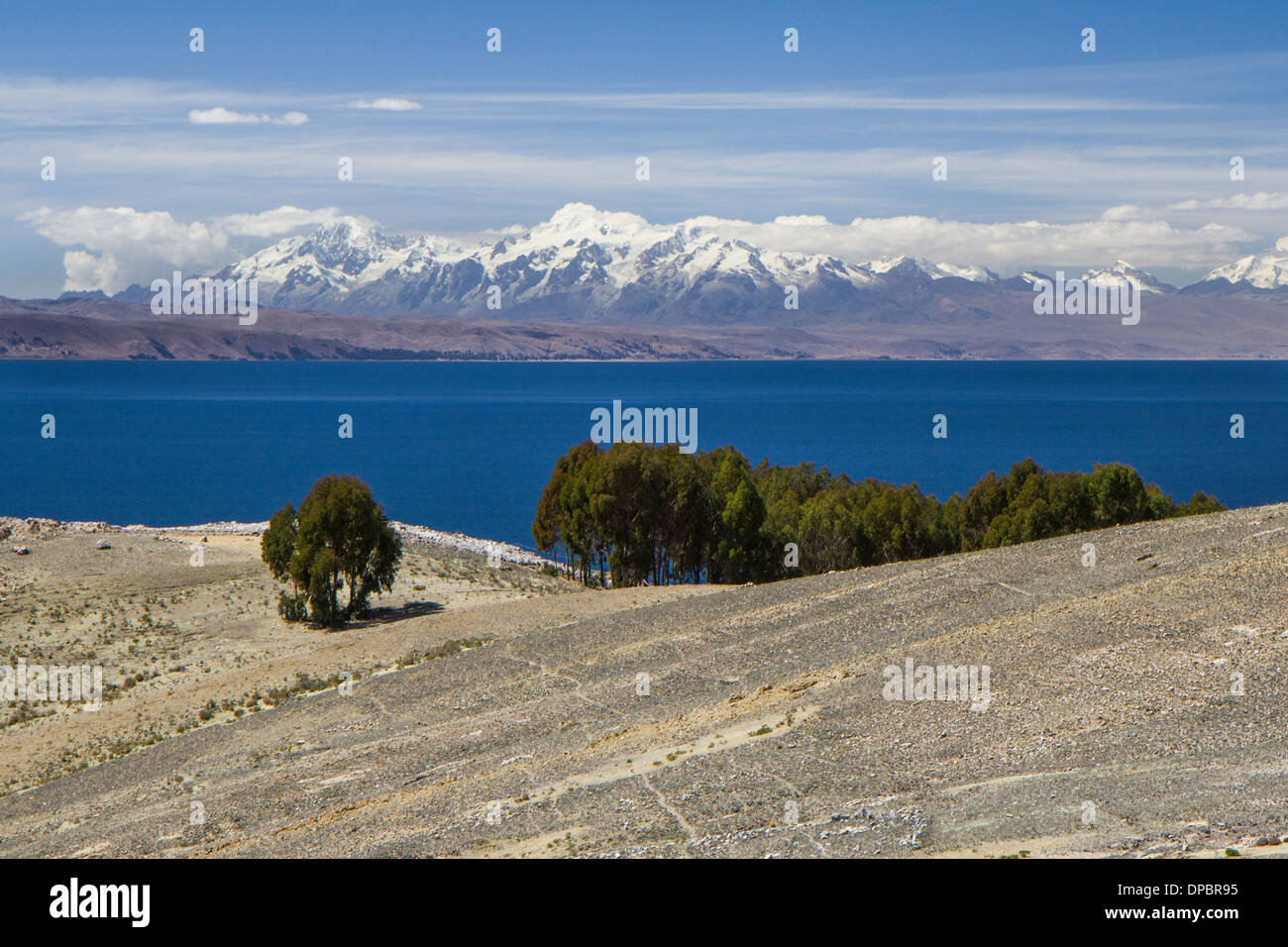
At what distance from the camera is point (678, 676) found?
83.9ft

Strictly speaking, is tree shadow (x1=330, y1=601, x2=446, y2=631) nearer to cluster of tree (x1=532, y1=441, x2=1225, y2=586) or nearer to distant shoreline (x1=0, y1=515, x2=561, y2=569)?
cluster of tree (x1=532, y1=441, x2=1225, y2=586)

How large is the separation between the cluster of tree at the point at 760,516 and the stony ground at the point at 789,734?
15.0 m

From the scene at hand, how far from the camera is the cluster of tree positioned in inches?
1907

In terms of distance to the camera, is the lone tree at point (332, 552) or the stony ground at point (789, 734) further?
the lone tree at point (332, 552)

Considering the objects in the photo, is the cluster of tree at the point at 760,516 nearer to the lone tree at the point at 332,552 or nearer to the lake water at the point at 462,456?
the lone tree at the point at 332,552

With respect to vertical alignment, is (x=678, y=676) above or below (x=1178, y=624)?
below

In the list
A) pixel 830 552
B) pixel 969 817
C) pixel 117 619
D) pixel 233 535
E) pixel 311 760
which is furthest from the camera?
pixel 233 535

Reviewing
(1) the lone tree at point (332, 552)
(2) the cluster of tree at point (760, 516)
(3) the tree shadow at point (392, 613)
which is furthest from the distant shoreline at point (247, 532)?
(1) the lone tree at point (332, 552)

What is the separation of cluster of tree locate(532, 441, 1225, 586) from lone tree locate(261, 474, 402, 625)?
988cm

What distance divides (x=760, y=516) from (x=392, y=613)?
1681 centimetres

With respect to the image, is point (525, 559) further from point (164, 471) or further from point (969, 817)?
point (164, 471)

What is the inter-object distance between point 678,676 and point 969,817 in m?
11.4

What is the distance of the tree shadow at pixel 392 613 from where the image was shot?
40759 millimetres

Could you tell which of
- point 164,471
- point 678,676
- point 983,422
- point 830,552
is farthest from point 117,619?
point 983,422
